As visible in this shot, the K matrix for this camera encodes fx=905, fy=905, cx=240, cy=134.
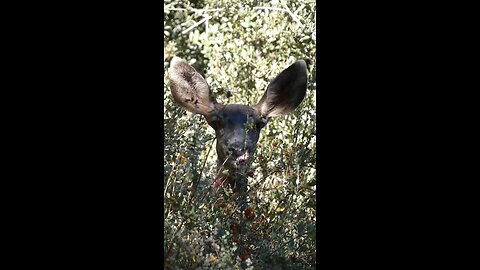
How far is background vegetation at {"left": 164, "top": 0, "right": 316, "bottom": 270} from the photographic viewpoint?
449 centimetres

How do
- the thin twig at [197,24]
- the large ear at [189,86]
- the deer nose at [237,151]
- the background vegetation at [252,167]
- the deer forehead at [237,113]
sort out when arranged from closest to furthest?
1. the background vegetation at [252,167]
2. the deer nose at [237,151]
3. the deer forehead at [237,113]
4. the large ear at [189,86]
5. the thin twig at [197,24]

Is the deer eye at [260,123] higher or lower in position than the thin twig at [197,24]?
lower

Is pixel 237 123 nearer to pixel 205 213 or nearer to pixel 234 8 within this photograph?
pixel 205 213

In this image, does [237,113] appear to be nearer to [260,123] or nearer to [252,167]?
[260,123]

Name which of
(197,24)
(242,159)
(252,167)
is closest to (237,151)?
(242,159)

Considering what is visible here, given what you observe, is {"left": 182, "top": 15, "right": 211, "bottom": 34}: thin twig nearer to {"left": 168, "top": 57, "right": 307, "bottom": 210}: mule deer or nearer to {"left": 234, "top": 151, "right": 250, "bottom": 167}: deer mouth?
{"left": 168, "top": 57, "right": 307, "bottom": 210}: mule deer

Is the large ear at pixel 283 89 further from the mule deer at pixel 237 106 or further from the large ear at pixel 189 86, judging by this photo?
the large ear at pixel 189 86

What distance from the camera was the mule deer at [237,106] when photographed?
4.81 m

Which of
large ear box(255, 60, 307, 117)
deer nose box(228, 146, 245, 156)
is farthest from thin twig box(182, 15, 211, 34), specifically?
deer nose box(228, 146, 245, 156)

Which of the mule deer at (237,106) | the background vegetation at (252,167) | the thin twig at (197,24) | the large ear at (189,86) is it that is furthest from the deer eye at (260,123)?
the thin twig at (197,24)

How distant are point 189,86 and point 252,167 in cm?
59
